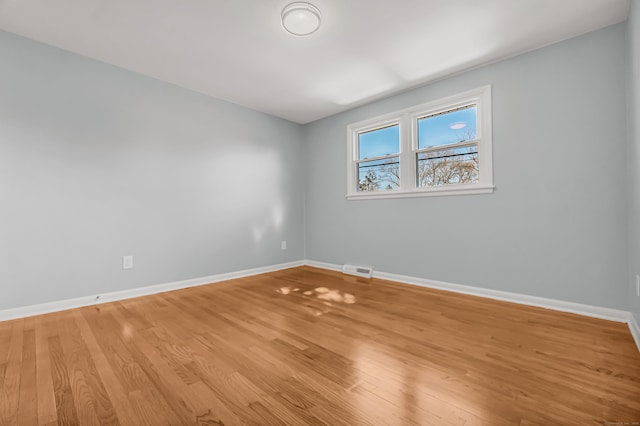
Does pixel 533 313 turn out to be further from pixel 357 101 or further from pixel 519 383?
pixel 357 101

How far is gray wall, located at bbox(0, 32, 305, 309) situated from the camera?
237 cm

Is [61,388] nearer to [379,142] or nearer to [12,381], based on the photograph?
[12,381]

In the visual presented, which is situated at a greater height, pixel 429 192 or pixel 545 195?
pixel 429 192

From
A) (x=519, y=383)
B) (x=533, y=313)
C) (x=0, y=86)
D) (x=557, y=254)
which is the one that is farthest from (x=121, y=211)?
(x=557, y=254)

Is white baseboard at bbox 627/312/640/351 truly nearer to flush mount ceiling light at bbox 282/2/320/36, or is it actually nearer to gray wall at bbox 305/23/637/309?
gray wall at bbox 305/23/637/309

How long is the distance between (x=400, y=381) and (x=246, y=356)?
886mm

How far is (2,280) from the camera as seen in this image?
227cm

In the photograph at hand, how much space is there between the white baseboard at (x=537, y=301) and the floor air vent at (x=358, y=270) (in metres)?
0.27

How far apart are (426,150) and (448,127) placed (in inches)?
13.4

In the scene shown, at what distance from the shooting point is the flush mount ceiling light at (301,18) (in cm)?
202

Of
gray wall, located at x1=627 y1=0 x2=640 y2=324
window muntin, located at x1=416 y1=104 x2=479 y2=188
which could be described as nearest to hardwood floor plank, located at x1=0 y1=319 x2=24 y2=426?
gray wall, located at x1=627 y1=0 x2=640 y2=324

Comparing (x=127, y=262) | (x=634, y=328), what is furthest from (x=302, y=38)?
(x=634, y=328)

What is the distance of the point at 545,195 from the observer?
8.23ft

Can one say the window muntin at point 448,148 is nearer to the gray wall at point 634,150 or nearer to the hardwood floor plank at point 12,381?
the gray wall at point 634,150
